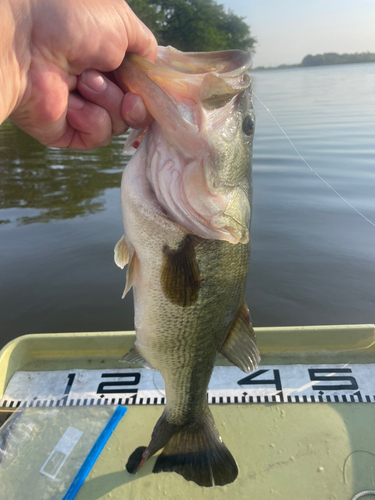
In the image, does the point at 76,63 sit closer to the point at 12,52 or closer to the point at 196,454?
the point at 12,52

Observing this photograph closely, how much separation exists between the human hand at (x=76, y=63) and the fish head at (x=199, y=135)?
69 mm

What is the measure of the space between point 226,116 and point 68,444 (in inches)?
72.1

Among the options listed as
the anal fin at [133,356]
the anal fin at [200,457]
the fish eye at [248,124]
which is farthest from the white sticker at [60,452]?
the fish eye at [248,124]

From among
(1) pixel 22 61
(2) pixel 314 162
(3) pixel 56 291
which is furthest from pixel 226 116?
(2) pixel 314 162

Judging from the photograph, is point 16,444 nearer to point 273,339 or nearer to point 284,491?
point 284,491

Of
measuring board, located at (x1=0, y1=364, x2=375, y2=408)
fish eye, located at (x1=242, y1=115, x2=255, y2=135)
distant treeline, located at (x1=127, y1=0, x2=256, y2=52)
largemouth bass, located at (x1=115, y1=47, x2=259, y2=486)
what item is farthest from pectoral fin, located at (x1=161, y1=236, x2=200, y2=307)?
distant treeline, located at (x1=127, y1=0, x2=256, y2=52)

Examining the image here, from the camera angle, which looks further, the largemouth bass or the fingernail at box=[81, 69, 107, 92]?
the fingernail at box=[81, 69, 107, 92]

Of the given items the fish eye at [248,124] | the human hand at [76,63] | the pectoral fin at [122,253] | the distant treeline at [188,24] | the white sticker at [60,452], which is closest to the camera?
the human hand at [76,63]

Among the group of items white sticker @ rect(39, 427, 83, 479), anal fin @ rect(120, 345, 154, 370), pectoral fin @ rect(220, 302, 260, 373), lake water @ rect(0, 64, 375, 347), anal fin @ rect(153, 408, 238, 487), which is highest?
pectoral fin @ rect(220, 302, 260, 373)

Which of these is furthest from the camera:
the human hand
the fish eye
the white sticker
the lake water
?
the lake water

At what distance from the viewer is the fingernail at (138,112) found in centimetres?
136

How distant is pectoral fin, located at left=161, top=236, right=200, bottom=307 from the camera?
1.45 metres

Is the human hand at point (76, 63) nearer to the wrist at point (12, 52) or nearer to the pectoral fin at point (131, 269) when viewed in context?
the wrist at point (12, 52)

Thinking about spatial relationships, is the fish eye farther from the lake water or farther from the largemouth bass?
the lake water
